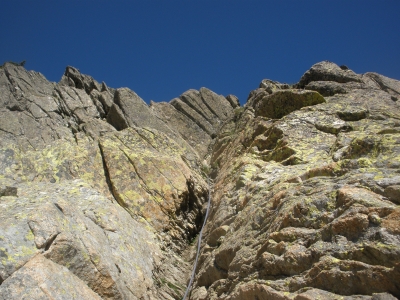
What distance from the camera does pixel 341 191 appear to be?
1151 cm

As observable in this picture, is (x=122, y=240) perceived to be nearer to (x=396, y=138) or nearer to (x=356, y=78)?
(x=396, y=138)

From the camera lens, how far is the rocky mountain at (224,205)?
1027cm

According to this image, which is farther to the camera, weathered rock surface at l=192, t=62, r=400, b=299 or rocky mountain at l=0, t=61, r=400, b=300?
rocky mountain at l=0, t=61, r=400, b=300

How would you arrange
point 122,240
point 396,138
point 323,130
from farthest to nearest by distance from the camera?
point 323,130 < point 122,240 < point 396,138

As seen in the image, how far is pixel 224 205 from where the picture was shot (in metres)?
18.8

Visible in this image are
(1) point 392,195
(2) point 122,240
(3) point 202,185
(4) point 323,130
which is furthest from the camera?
(3) point 202,185

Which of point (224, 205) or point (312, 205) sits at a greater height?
point (224, 205)

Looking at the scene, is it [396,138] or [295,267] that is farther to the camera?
[396,138]

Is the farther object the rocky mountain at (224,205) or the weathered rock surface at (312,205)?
the rocky mountain at (224,205)

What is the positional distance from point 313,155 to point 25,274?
1238 cm

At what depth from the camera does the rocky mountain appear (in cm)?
1027

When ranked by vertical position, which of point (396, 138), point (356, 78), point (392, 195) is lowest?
point (392, 195)

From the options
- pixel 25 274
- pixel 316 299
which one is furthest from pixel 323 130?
pixel 25 274

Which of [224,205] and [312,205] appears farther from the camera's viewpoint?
[224,205]
